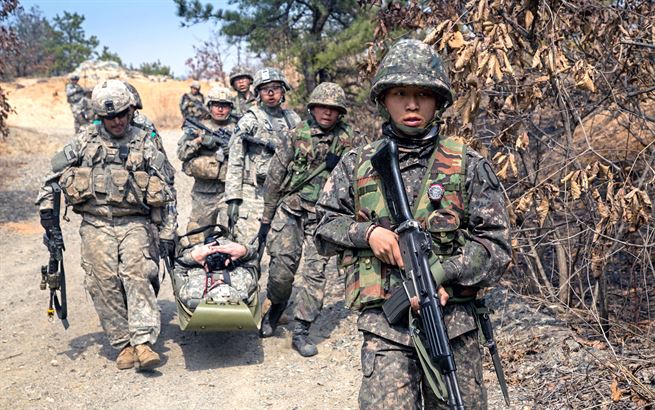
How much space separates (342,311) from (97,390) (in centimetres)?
247

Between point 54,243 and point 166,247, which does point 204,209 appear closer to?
point 166,247

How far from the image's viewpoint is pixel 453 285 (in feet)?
9.09

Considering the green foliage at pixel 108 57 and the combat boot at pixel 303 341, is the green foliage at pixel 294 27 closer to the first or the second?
the combat boot at pixel 303 341

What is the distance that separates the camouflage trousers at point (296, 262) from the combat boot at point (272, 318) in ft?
0.77

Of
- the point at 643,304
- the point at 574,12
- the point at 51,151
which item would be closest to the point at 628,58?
the point at 574,12

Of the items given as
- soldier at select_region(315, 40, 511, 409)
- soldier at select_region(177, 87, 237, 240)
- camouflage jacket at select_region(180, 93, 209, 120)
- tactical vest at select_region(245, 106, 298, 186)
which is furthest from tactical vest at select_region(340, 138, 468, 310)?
camouflage jacket at select_region(180, 93, 209, 120)

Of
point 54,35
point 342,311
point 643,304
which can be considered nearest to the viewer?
point 643,304

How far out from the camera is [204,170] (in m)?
7.59

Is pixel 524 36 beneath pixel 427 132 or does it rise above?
above

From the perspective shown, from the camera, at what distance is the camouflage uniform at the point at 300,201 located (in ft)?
18.5

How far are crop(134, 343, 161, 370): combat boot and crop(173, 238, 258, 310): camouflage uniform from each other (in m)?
0.46

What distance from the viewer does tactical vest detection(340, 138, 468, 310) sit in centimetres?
278

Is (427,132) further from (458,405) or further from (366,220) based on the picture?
(458,405)

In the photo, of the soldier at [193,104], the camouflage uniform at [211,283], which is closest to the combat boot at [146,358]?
the camouflage uniform at [211,283]
